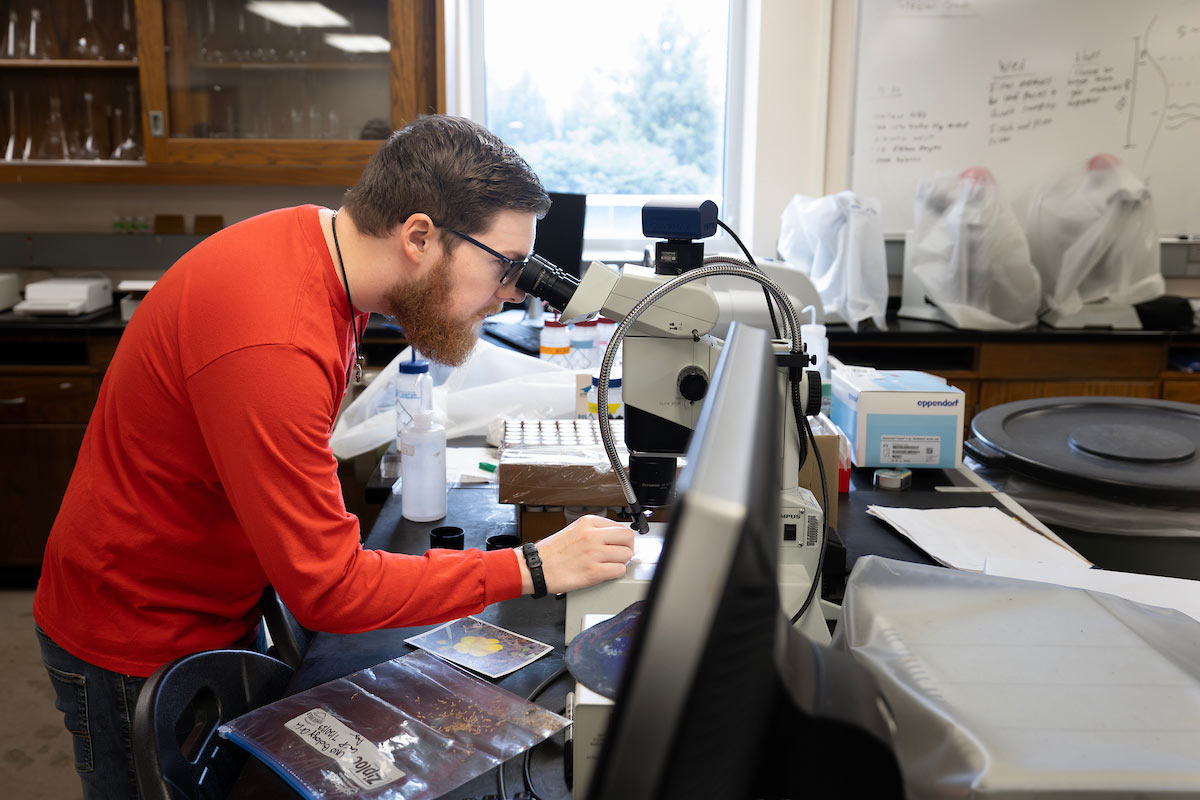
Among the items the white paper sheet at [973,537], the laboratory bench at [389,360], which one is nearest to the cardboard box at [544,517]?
the white paper sheet at [973,537]

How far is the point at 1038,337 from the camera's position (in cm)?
310

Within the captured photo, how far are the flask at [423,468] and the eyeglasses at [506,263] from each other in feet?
1.08

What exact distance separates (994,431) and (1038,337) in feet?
5.46

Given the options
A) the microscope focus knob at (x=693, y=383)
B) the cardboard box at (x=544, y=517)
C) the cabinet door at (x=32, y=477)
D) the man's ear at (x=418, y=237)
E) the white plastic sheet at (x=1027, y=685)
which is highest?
the man's ear at (x=418, y=237)

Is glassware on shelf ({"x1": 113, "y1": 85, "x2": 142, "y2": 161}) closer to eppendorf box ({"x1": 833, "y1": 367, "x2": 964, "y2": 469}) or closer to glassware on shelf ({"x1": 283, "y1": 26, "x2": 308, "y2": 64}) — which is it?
glassware on shelf ({"x1": 283, "y1": 26, "x2": 308, "y2": 64})

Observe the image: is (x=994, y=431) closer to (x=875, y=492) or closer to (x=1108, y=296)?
(x=875, y=492)

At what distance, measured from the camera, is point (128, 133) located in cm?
335

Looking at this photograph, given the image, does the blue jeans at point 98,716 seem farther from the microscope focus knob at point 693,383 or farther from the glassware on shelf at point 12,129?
the glassware on shelf at point 12,129

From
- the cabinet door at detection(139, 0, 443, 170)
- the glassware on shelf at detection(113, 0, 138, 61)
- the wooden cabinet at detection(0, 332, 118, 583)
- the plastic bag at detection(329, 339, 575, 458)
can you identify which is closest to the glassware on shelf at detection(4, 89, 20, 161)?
the glassware on shelf at detection(113, 0, 138, 61)

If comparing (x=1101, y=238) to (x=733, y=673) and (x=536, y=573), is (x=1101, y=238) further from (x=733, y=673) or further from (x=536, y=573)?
(x=733, y=673)

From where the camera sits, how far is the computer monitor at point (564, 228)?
309 centimetres

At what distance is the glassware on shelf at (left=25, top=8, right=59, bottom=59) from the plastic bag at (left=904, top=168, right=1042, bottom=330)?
3.07m

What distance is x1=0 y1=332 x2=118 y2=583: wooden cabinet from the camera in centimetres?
297

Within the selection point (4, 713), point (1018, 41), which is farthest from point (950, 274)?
point (4, 713)
